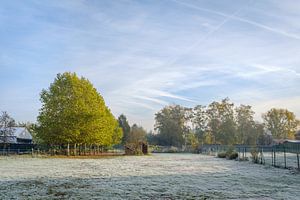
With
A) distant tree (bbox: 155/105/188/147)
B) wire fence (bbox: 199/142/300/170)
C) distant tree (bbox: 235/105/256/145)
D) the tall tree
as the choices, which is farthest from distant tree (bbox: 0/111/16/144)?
distant tree (bbox: 235/105/256/145)

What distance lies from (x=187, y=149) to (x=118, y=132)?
72.0 feet

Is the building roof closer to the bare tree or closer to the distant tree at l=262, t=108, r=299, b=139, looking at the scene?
the bare tree

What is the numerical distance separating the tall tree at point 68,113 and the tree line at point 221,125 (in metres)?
47.8

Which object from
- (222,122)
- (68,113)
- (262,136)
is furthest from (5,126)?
(262,136)

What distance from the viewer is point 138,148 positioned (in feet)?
204

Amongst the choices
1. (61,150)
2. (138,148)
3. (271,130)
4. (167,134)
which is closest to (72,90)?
(61,150)

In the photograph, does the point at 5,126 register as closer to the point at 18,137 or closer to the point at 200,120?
the point at 18,137

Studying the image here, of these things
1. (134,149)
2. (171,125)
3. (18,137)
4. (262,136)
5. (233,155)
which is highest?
(171,125)

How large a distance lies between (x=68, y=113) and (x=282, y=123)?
246 ft

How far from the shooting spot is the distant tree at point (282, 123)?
334 ft

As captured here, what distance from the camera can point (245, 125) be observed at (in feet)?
319

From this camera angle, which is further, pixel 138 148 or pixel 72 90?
pixel 138 148

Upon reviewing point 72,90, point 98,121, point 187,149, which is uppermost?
point 72,90

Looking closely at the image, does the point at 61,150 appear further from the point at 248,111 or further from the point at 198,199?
the point at 248,111
